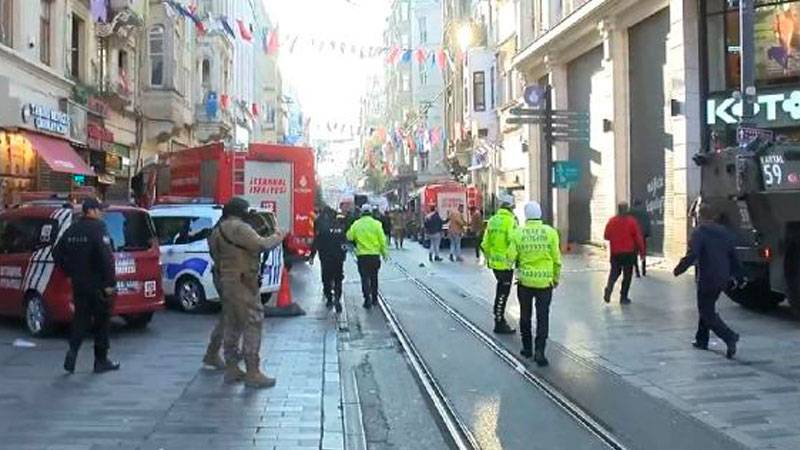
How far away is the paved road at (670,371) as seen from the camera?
714 cm

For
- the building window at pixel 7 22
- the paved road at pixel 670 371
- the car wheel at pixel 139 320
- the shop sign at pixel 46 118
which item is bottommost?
the paved road at pixel 670 371

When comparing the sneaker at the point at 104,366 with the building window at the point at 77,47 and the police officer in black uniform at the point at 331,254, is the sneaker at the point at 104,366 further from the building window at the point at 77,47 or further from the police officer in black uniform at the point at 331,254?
the building window at the point at 77,47

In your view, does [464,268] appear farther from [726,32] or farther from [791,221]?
[791,221]

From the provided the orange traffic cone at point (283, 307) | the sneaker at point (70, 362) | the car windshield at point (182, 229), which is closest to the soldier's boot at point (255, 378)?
the sneaker at point (70, 362)

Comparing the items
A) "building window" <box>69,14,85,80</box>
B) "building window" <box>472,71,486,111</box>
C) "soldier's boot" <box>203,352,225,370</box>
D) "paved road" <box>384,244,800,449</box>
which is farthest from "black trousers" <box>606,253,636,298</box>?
"building window" <box>472,71,486,111</box>

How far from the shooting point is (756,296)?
14055mm

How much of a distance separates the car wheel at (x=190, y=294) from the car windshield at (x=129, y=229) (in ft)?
7.91

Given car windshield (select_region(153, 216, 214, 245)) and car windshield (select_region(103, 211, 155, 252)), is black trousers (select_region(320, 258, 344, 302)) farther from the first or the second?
car windshield (select_region(103, 211, 155, 252))

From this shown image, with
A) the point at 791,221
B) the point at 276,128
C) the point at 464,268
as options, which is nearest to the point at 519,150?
the point at 464,268

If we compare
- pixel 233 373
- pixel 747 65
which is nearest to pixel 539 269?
pixel 233 373

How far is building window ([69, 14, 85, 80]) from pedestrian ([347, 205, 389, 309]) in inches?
520

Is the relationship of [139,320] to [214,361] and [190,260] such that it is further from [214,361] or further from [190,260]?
[214,361]

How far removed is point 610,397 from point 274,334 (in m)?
5.48

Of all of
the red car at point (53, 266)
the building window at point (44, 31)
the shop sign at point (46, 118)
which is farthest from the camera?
the building window at point (44, 31)
